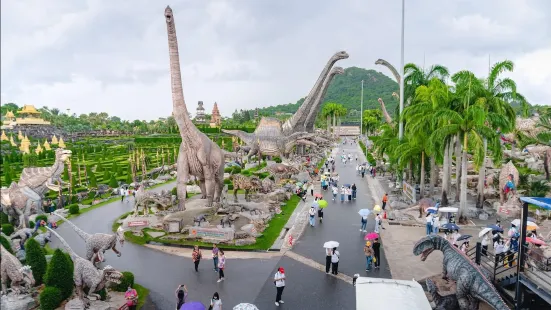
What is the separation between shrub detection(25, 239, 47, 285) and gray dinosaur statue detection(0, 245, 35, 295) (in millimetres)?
878

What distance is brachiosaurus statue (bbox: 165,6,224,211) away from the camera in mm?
19422

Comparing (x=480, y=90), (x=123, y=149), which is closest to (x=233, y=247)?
(x=480, y=90)

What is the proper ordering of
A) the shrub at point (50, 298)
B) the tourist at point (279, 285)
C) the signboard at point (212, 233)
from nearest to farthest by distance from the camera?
the shrub at point (50, 298)
the tourist at point (279, 285)
the signboard at point (212, 233)

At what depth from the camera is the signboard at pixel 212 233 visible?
17578 mm

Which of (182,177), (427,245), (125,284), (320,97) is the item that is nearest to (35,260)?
(125,284)

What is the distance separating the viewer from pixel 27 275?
12.1 m

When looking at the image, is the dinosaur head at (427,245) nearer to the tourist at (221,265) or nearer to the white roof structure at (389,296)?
the white roof structure at (389,296)

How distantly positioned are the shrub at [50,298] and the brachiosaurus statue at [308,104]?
3239 cm

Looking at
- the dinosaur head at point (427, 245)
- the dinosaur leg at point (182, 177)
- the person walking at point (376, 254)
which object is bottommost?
the person walking at point (376, 254)

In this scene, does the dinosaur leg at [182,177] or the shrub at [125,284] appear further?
the dinosaur leg at [182,177]

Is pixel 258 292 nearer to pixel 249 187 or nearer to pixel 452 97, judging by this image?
pixel 249 187

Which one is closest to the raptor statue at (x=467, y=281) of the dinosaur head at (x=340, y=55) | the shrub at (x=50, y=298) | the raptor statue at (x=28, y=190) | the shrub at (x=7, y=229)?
the shrub at (x=50, y=298)

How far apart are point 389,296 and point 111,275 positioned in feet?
26.6

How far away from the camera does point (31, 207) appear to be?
67.2 ft
